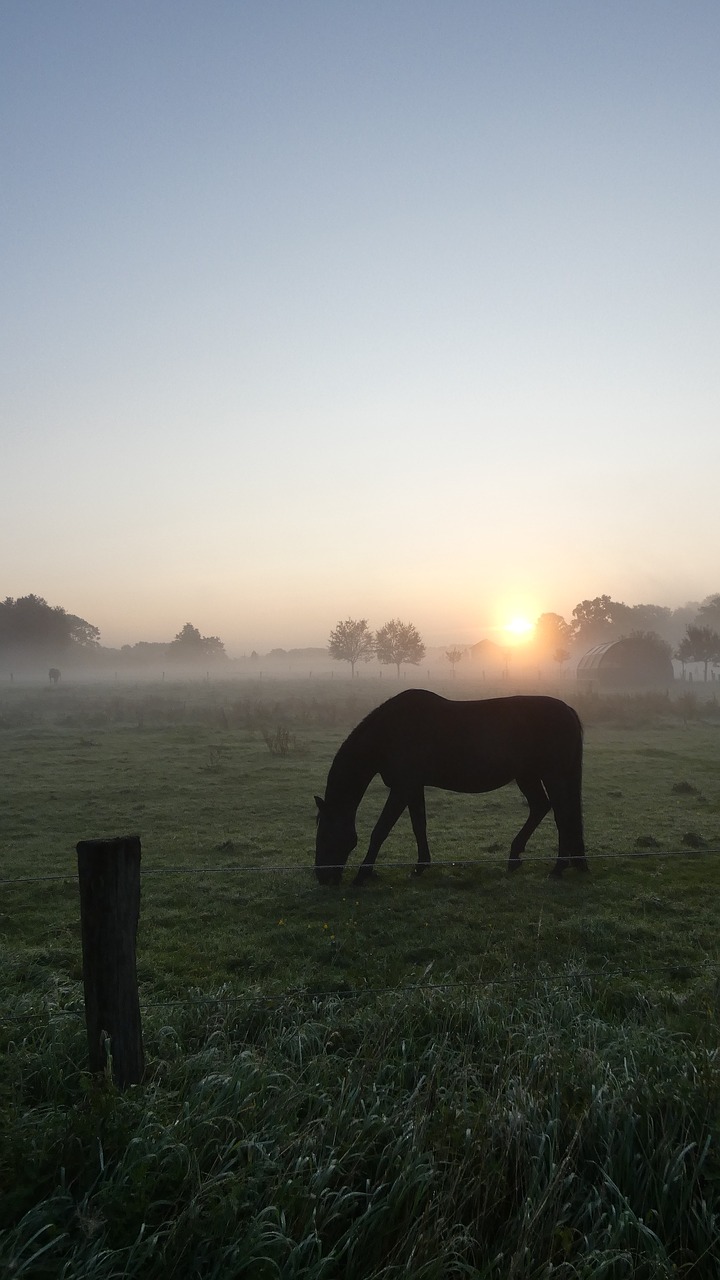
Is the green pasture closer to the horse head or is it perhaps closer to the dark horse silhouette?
the horse head

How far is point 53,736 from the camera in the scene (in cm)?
2584

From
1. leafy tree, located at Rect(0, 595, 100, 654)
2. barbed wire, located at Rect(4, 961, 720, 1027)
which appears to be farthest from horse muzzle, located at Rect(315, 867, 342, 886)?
leafy tree, located at Rect(0, 595, 100, 654)

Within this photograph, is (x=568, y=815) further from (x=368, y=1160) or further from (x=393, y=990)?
(x=368, y=1160)

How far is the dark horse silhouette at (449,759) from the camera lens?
31.8 ft

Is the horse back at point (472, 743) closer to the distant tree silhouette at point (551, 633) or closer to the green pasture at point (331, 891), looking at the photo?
the green pasture at point (331, 891)

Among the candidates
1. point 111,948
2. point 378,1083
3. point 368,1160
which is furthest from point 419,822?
point 111,948

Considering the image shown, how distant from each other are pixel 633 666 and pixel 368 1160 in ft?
216

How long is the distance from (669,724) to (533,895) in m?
24.5

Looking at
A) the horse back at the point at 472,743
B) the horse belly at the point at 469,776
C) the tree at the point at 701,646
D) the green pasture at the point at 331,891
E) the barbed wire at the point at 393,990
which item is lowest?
the green pasture at the point at 331,891

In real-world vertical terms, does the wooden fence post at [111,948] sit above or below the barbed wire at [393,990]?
above

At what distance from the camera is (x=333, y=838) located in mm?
9555

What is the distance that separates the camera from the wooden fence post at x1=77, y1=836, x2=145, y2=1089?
11.4 ft

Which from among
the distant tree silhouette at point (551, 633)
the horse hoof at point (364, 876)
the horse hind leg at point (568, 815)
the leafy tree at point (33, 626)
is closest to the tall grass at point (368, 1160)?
the horse hoof at point (364, 876)

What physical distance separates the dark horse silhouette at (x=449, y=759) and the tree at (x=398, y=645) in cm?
7811
